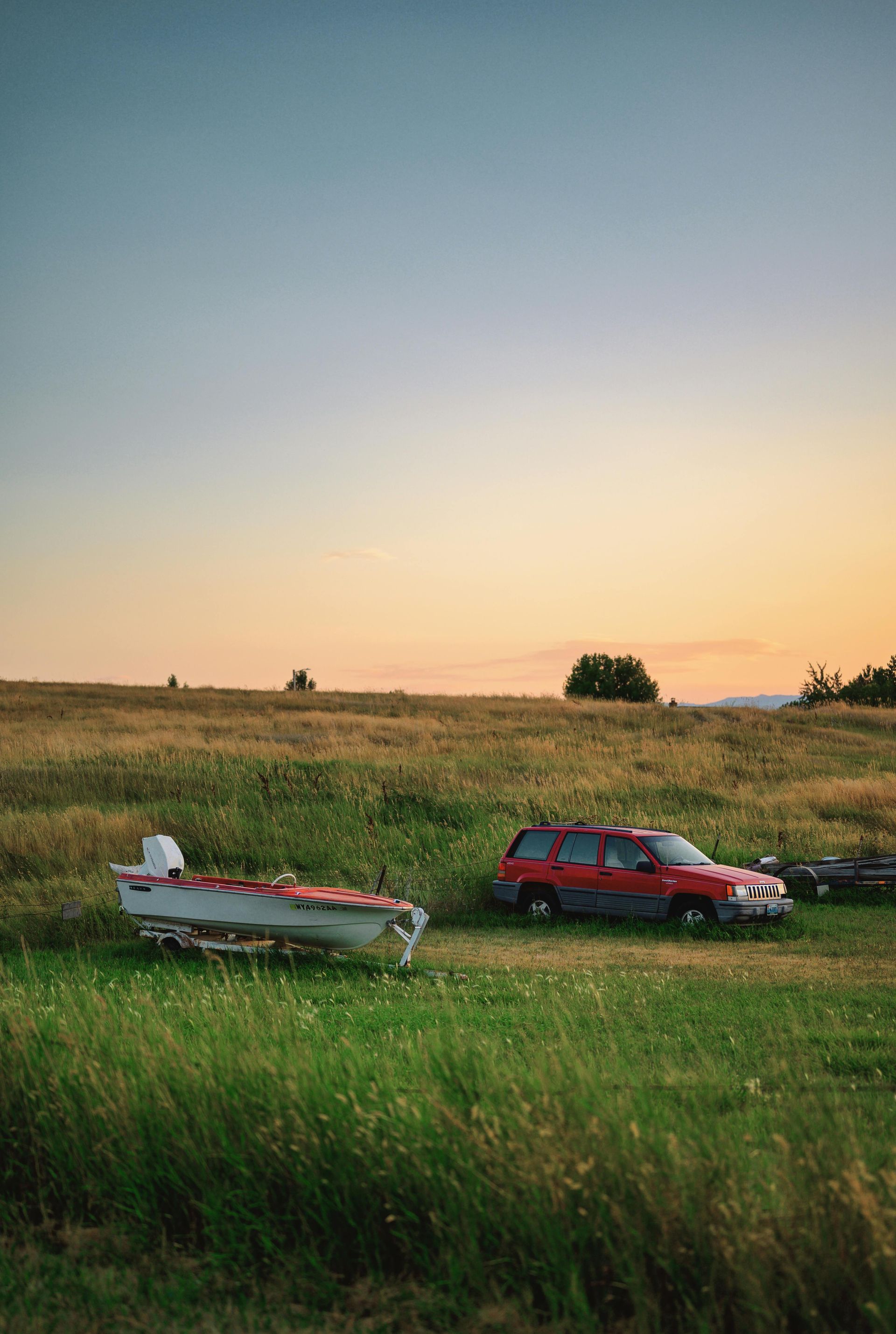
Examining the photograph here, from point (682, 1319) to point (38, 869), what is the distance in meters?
18.0

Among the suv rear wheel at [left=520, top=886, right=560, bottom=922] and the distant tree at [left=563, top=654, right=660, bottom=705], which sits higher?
the distant tree at [left=563, top=654, right=660, bottom=705]

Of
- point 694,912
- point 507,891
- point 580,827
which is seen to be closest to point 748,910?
point 694,912

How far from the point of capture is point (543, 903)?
18.0m

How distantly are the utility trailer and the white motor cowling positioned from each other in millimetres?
10756

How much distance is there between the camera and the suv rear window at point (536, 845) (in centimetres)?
1817

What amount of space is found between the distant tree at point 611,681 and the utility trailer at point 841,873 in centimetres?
8853

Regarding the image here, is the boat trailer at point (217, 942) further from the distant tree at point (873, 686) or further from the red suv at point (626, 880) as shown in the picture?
the distant tree at point (873, 686)

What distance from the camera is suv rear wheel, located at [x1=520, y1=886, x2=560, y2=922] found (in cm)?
1794

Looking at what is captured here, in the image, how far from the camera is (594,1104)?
5.02 metres

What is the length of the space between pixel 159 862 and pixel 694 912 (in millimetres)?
8404

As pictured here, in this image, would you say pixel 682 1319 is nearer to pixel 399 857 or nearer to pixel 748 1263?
pixel 748 1263

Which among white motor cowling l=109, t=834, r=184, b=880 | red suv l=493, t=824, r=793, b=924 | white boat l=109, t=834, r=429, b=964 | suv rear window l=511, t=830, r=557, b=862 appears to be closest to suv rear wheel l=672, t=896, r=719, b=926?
red suv l=493, t=824, r=793, b=924

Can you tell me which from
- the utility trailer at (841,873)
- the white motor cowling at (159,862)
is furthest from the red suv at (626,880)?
the white motor cowling at (159,862)

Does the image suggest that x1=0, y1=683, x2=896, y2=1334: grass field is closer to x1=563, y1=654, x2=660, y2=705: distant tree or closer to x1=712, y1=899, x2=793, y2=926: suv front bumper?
x1=712, y1=899, x2=793, y2=926: suv front bumper
